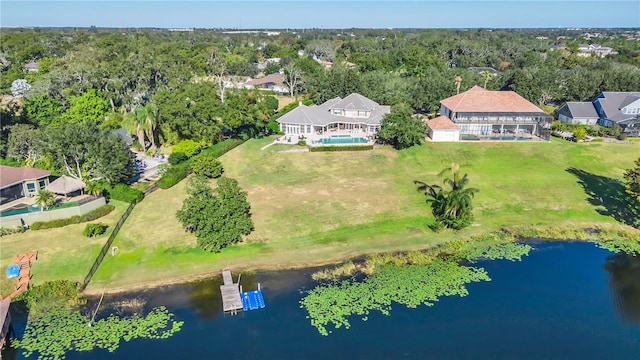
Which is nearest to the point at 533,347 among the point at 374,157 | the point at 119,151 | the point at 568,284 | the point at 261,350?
the point at 568,284

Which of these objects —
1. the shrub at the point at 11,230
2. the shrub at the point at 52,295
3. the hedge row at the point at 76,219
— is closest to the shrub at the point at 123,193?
the hedge row at the point at 76,219

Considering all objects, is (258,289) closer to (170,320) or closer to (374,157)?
(170,320)

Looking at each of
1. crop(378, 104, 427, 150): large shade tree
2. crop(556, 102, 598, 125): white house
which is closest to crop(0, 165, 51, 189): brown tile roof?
crop(378, 104, 427, 150): large shade tree

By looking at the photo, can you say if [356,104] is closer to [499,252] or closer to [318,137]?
[318,137]

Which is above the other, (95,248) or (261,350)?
(95,248)

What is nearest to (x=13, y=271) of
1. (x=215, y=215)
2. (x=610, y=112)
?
(x=215, y=215)

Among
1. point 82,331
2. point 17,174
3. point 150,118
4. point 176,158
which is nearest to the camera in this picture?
point 82,331

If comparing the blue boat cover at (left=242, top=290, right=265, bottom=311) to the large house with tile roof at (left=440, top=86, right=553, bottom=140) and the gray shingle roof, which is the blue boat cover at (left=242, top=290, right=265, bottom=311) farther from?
the large house with tile roof at (left=440, top=86, right=553, bottom=140)
